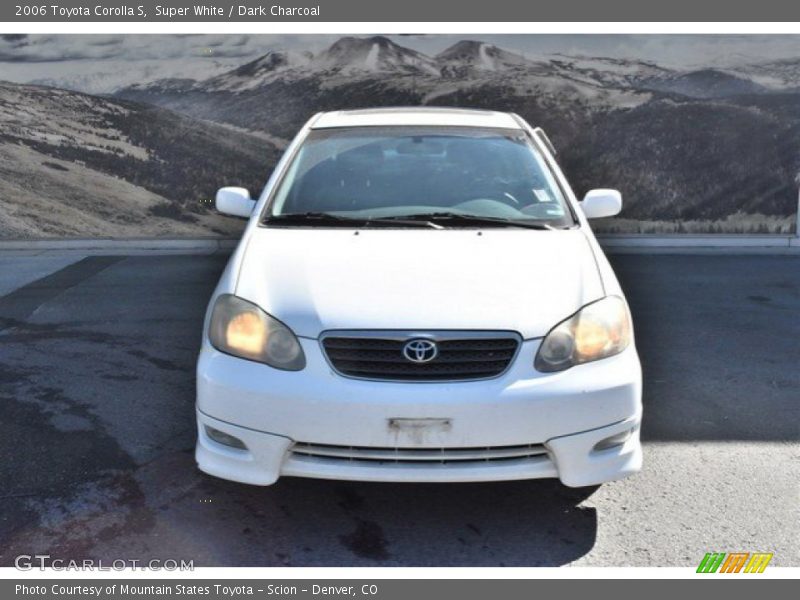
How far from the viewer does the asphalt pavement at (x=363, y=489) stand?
11.2 feet

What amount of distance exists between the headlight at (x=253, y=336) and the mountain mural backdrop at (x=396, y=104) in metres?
6.06

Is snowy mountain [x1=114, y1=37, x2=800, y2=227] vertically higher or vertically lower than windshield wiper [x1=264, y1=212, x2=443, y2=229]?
lower

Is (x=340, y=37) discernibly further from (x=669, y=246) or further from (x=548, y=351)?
(x=548, y=351)

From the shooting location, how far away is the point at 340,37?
9117 millimetres

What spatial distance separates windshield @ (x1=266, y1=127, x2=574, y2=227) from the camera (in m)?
4.47

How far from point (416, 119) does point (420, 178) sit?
60 centimetres

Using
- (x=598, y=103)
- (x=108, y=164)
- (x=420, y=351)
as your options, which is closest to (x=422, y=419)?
(x=420, y=351)

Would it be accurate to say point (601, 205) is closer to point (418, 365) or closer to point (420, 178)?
point (420, 178)

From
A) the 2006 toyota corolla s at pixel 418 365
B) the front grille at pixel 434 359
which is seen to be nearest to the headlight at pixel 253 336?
the 2006 toyota corolla s at pixel 418 365

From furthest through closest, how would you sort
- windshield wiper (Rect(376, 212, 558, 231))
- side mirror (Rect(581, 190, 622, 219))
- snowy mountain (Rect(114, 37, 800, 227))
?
1. snowy mountain (Rect(114, 37, 800, 227))
2. side mirror (Rect(581, 190, 622, 219))
3. windshield wiper (Rect(376, 212, 558, 231))

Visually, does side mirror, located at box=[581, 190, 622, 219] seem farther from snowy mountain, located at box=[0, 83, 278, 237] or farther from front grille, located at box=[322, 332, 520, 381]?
snowy mountain, located at box=[0, 83, 278, 237]

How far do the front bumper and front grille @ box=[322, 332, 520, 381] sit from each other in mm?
51

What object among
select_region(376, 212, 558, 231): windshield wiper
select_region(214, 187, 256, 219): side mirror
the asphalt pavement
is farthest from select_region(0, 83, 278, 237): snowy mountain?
select_region(376, 212, 558, 231): windshield wiper

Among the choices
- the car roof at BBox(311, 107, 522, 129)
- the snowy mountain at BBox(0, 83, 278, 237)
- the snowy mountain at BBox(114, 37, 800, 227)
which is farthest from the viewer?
the snowy mountain at BBox(0, 83, 278, 237)
